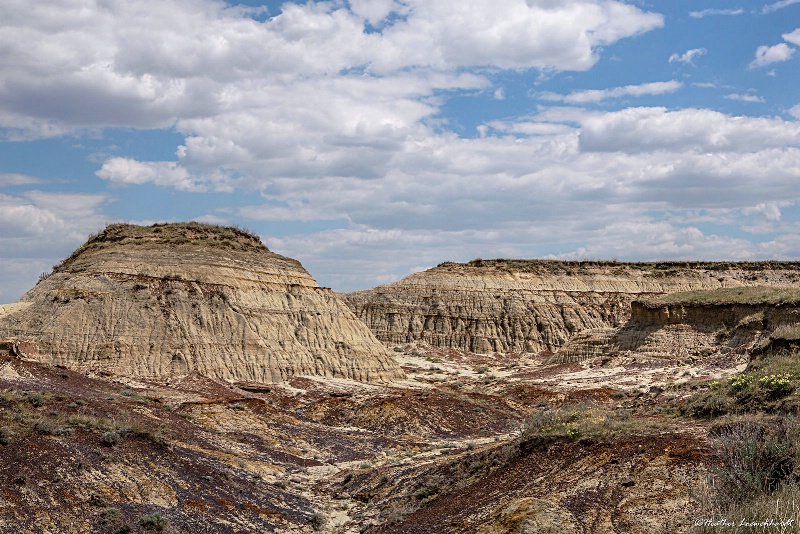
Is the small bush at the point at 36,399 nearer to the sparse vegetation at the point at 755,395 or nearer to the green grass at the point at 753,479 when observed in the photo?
the sparse vegetation at the point at 755,395

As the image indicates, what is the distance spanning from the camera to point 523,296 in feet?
289

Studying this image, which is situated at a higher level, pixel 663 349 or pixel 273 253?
pixel 273 253

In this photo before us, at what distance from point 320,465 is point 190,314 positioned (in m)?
20.3

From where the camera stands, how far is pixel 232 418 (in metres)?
30.3

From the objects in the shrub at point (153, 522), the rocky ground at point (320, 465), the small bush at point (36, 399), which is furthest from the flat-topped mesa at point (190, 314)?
the shrub at point (153, 522)

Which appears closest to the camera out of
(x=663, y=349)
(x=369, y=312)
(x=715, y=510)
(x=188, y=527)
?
(x=715, y=510)

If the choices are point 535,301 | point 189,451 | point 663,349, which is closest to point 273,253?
point 663,349

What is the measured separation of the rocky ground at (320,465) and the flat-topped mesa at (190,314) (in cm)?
480

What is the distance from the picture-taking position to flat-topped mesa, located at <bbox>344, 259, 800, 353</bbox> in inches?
3302

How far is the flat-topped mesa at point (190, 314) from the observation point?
39781mm

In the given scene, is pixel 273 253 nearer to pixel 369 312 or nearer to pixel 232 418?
pixel 232 418

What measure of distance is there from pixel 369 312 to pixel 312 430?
57597 mm

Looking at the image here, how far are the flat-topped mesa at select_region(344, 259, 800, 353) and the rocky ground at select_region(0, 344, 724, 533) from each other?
48850 millimetres

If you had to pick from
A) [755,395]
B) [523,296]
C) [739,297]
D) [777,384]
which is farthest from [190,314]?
[523,296]
